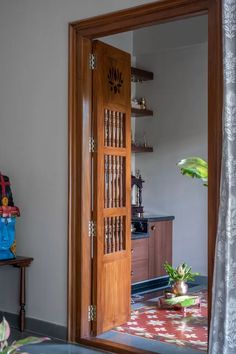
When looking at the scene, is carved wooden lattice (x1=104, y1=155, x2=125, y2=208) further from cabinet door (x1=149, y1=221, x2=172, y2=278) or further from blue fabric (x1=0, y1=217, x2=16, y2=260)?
cabinet door (x1=149, y1=221, x2=172, y2=278)

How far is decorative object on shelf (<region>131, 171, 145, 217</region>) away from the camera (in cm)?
607

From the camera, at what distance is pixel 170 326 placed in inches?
166

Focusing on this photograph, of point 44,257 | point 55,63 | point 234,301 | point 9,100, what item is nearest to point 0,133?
point 9,100

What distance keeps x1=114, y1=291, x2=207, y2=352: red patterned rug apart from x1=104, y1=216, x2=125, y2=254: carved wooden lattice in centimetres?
66

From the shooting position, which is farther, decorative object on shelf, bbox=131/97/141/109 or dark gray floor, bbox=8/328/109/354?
decorative object on shelf, bbox=131/97/141/109

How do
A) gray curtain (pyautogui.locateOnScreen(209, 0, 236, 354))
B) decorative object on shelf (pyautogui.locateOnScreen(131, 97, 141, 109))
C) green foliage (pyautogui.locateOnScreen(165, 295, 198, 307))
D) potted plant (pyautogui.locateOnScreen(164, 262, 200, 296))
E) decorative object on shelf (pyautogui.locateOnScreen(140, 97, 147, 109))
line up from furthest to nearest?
decorative object on shelf (pyautogui.locateOnScreen(140, 97, 147, 109)) → decorative object on shelf (pyautogui.locateOnScreen(131, 97, 141, 109)) → potted plant (pyautogui.locateOnScreen(164, 262, 200, 296)) → green foliage (pyautogui.locateOnScreen(165, 295, 198, 307)) → gray curtain (pyautogui.locateOnScreen(209, 0, 236, 354))

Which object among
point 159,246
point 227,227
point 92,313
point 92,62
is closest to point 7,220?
point 92,313

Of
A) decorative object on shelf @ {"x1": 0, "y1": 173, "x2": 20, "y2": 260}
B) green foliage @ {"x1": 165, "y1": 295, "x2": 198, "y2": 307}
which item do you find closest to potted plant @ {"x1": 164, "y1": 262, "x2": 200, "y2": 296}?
green foliage @ {"x1": 165, "y1": 295, "x2": 198, "y2": 307}

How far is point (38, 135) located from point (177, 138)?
285 centimetres

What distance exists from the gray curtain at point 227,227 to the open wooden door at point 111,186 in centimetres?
126

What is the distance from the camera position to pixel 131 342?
370 cm

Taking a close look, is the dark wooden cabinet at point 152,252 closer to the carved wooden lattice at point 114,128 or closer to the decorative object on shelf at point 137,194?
the decorative object on shelf at point 137,194

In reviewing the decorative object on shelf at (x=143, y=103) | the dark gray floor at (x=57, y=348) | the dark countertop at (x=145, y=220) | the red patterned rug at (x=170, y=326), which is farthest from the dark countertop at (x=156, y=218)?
the dark gray floor at (x=57, y=348)

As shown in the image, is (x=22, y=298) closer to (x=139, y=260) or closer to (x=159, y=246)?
(x=139, y=260)
